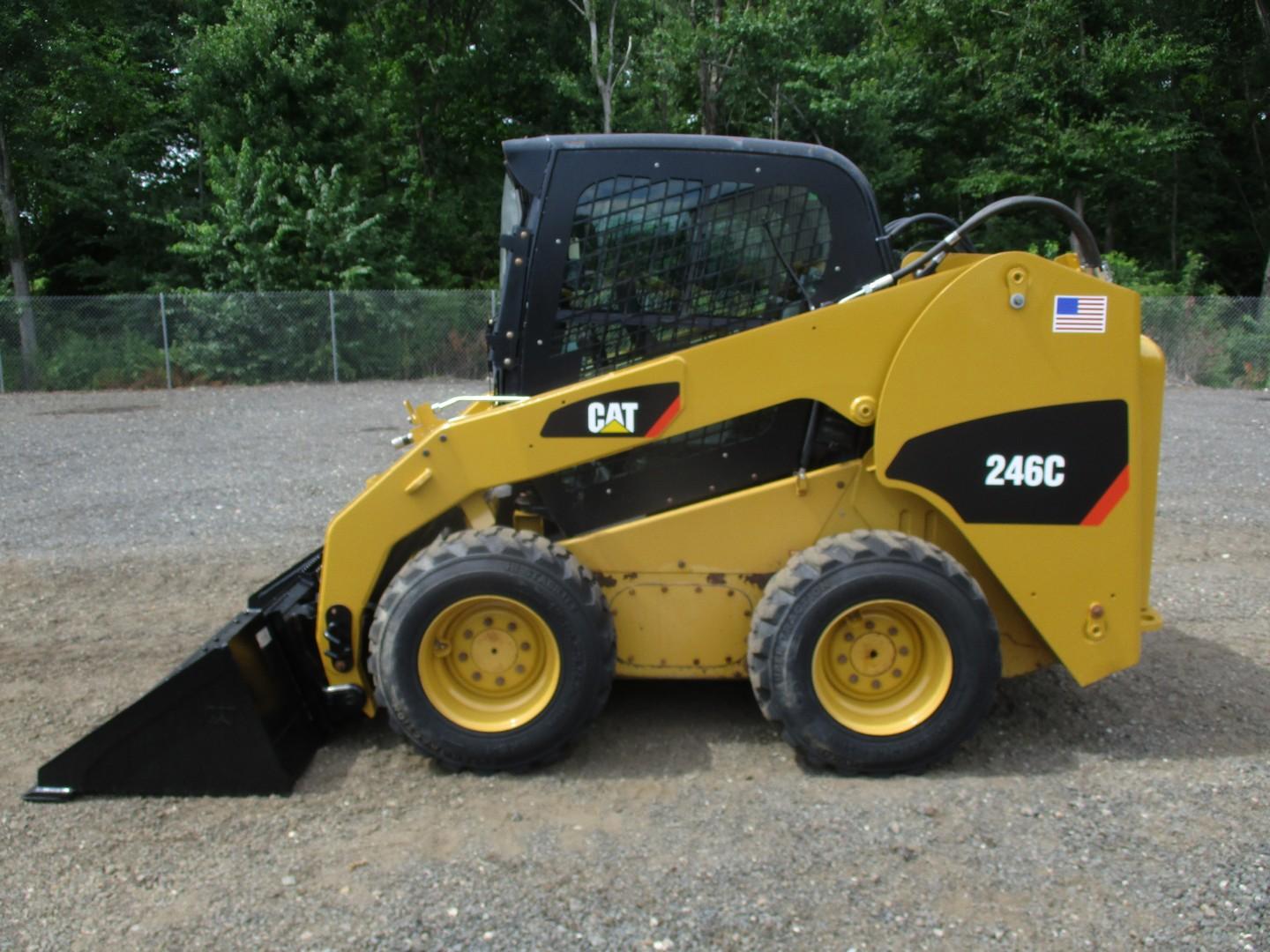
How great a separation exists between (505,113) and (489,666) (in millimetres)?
26561

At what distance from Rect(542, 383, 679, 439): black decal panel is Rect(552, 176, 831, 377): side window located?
0.34 m

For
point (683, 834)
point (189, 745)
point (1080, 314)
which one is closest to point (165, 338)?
point (189, 745)

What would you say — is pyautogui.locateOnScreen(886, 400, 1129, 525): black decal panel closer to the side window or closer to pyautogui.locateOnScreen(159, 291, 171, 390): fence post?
the side window

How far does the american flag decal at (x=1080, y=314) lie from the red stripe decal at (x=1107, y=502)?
22.6 inches

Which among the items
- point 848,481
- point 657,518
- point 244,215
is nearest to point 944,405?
point 848,481

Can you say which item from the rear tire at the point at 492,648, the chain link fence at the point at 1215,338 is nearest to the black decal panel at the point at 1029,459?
the rear tire at the point at 492,648

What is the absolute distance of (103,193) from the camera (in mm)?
23000

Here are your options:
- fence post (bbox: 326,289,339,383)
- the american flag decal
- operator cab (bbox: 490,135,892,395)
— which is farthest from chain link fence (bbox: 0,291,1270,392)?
the american flag decal

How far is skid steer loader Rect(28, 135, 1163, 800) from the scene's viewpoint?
3.99 m

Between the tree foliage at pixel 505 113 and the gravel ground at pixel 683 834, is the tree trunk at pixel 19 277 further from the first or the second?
the gravel ground at pixel 683 834

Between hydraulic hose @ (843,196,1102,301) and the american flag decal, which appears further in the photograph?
hydraulic hose @ (843,196,1102,301)

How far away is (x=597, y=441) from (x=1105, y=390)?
1.89 m

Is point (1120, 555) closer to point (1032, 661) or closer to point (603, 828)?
point (1032, 661)

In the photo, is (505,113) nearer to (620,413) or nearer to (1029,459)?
(620,413)
